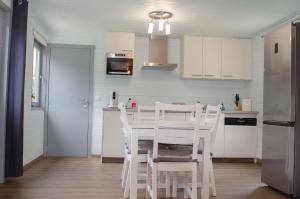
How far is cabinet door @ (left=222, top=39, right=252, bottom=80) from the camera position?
5.93 m

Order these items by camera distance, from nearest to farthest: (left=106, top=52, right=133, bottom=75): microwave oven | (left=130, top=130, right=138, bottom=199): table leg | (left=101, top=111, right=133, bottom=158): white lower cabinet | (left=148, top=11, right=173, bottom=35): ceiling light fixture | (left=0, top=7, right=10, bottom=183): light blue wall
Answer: (left=130, top=130, right=138, bottom=199): table leg, (left=0, top=7, right=10, bottom=183): light blue wall, (left=148, top=11, right=173, bottom=35): ceiling light fixture, (left=101, top=111, right=133, bottom=158): white lower cabinet, (left=106, top=52, right=133, bottom=75): microwave oven

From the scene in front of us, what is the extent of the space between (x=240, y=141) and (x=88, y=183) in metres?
2.95

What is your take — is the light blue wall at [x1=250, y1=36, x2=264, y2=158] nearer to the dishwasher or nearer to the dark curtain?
the dishwasher

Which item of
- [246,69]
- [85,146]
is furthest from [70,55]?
[246,69]

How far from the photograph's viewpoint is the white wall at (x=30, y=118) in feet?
14.9

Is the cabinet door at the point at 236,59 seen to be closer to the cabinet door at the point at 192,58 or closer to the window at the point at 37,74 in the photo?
the cabinet door at the point at 192,58

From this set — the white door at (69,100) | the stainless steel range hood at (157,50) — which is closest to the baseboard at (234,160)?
the stainless steel range hood at (157,50)

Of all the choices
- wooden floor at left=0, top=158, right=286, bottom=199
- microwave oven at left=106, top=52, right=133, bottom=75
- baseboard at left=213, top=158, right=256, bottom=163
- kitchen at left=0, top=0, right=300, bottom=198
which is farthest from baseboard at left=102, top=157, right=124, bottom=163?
baseboard at left=213, top=158, right=256, bottom=163

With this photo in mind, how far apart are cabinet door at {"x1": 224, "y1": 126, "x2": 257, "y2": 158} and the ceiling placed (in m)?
1.73

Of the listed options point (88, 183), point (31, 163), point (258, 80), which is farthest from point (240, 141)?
point (31, 163)

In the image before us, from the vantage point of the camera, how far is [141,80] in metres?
6.06

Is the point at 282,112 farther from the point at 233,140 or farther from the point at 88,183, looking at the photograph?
the point at 88,183

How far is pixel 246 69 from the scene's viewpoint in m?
5.97

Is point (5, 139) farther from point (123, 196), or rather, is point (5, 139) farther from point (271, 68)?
point (271, 68)
